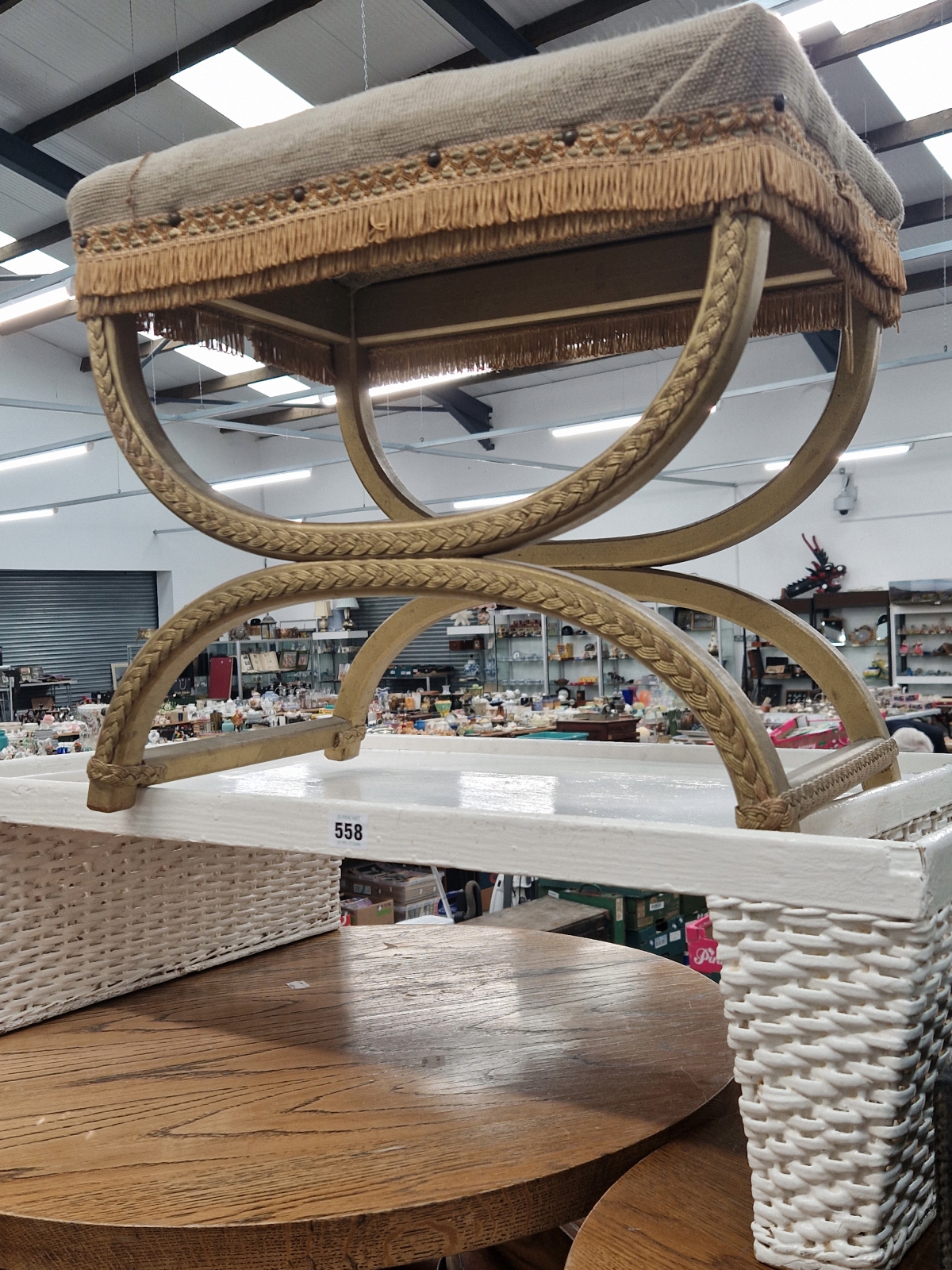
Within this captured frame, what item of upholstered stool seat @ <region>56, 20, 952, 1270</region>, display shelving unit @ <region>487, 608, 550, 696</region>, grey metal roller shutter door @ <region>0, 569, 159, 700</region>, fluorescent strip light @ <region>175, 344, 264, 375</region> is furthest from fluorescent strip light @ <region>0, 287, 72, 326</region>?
grey metal roller shutter door @ <region>0, 569, 159, 700</region>

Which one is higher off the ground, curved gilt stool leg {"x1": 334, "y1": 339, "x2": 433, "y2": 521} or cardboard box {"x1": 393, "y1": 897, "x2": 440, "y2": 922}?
curved gilt stool leg {"x1": 334, "y1": 339, "x2": 433, "y2": 521}

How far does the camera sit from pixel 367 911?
367 cm

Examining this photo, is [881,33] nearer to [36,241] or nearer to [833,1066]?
[833,1066]

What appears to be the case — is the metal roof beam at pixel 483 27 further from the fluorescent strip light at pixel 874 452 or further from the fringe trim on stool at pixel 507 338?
the fringe trim on stool at pixel 507 338

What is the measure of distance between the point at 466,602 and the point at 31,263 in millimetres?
12778

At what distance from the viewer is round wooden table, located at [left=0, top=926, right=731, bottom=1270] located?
2.39ft

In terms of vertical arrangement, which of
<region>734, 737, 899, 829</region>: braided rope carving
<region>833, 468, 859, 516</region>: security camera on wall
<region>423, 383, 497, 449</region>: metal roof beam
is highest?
<region>423, 383, 497, 449</region>: metal roof beam

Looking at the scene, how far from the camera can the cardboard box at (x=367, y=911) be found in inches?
144

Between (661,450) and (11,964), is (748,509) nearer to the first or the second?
(661,450)

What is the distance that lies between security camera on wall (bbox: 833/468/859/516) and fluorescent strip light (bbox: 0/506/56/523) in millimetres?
9832

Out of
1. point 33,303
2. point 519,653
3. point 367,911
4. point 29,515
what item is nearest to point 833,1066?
point 367,911

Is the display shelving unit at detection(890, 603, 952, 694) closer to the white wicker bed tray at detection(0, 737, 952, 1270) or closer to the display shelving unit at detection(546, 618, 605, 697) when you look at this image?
the display shelving unit at detection(546, 618, 605, 697)

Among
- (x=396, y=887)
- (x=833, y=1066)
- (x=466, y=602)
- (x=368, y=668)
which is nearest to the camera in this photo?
(x=833, y=1066)

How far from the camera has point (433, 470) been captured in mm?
16031
